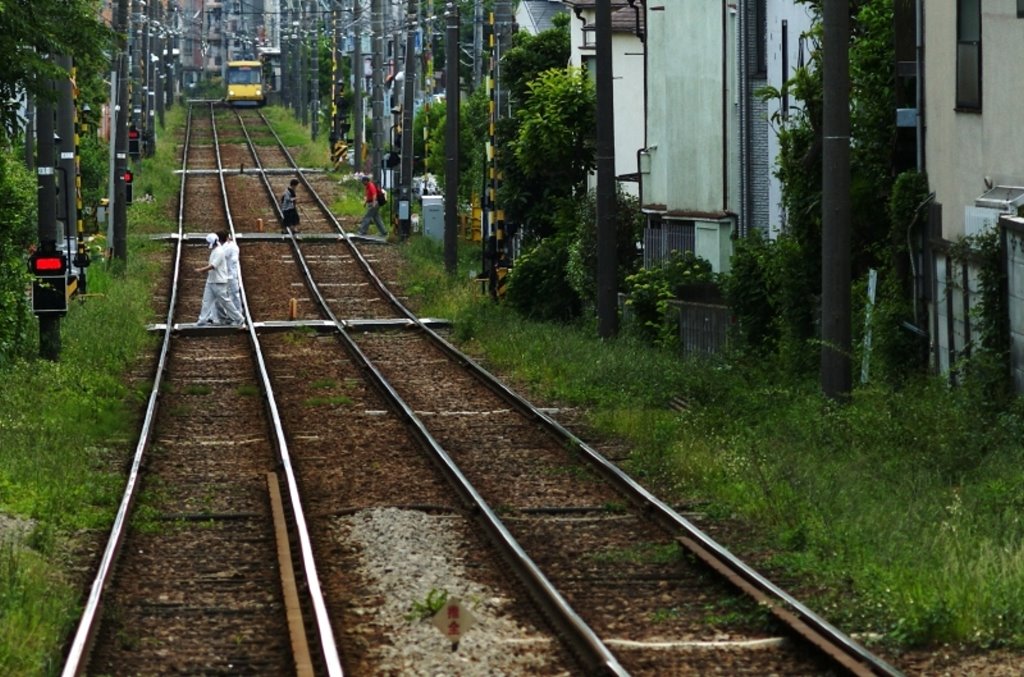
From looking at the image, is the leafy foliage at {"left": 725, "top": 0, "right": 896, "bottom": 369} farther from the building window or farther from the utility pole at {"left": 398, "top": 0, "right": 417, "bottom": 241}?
the utility pole at {"left": 398, "top": 0, "right": 417, "bottom": 241}

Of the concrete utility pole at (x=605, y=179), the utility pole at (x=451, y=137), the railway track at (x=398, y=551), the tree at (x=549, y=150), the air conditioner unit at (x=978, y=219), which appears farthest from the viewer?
the utility pole at (x=451, y=137)

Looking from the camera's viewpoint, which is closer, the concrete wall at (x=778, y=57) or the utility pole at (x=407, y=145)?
the concrete wall at (x=778, y=57)

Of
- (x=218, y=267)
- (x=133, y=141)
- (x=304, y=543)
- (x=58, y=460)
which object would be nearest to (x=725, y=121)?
(x=218, y=267)

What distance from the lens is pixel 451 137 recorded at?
1585 inches

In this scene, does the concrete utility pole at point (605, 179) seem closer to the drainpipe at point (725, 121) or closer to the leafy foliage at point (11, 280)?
the drainpipe at point (725, 121)

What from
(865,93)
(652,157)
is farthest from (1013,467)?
(652,157)

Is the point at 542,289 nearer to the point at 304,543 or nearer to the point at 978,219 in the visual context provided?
the point at 978,219

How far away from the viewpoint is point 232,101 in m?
119

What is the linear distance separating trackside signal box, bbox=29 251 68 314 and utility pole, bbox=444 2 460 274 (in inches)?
643

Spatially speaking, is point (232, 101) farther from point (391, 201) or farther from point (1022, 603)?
point (1022, 603)

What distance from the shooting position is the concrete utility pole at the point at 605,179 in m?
25.2

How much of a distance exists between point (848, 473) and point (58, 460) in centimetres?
659

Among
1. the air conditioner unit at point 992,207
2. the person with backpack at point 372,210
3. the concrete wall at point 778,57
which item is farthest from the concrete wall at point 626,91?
the air conditioner unit at point 992,207

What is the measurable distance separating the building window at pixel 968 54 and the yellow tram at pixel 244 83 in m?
101
